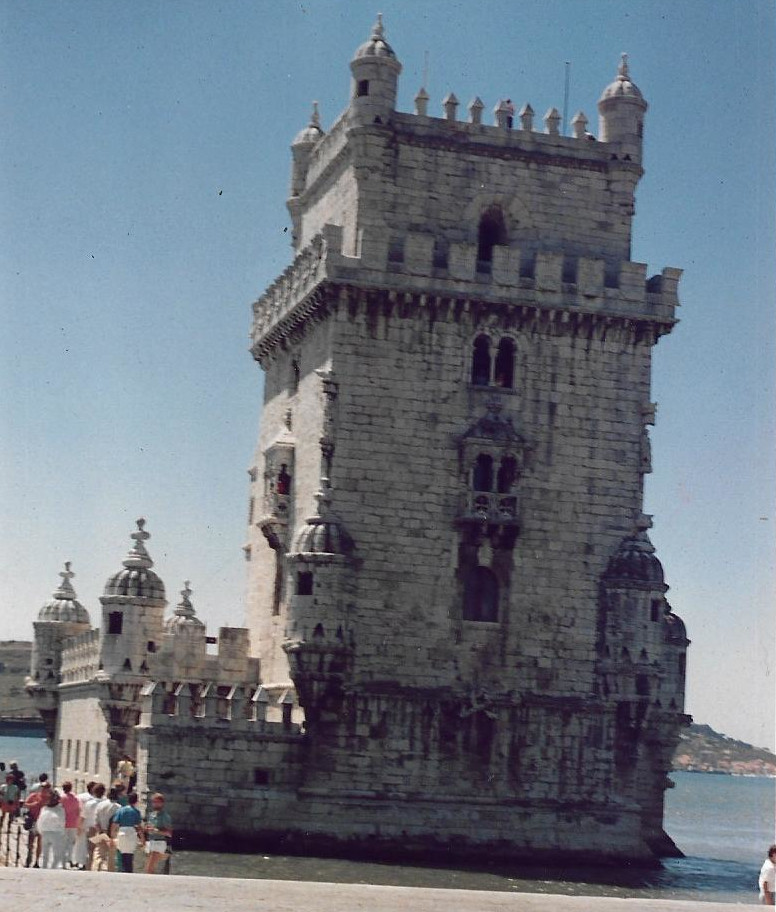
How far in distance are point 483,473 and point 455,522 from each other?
1.61 m

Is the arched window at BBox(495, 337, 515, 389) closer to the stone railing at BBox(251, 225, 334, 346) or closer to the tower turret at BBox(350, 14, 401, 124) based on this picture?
the stone railing at BBox(251, 225, 334, 346)

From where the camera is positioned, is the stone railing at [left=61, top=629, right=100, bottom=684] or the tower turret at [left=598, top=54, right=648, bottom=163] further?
the stone railing at [left=61, top=629, right=100, bottom=684]

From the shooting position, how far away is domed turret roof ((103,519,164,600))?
5369 centimetres

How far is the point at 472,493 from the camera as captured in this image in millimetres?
47812

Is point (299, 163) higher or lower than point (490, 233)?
higher

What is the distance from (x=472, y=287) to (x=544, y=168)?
14.3 feet

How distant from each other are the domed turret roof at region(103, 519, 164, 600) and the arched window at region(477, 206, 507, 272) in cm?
1387

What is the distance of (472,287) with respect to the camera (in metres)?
48.6

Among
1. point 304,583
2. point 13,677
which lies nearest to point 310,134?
point 304,583

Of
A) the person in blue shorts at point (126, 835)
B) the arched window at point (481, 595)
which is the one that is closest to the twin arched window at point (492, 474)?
the arched window at point (481, 595)

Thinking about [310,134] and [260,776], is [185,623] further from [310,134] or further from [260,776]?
[310,134]

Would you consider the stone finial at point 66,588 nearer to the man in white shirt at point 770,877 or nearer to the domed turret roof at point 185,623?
the domed turret roof at point 185,623

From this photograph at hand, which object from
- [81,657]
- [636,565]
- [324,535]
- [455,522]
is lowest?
[81,657]

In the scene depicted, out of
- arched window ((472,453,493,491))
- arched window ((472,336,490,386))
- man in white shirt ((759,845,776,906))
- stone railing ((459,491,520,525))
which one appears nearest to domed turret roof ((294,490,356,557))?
stone railing ((459,491,520,525))
